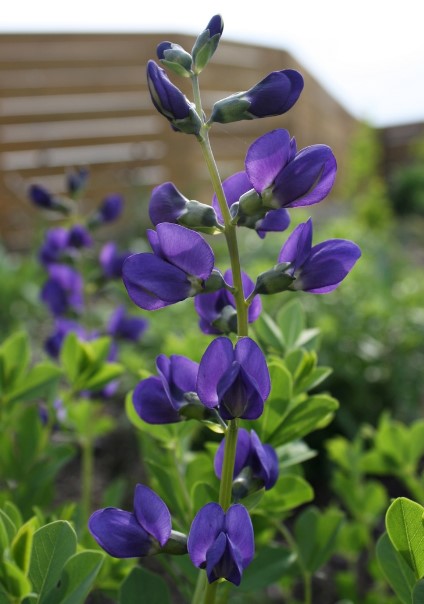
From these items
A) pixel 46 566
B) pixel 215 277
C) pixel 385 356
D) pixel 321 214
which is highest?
pixel 215 277

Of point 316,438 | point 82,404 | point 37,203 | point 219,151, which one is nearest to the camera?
point 82,404

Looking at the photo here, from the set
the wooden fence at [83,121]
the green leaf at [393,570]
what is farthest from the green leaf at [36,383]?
the wooden fence at [83,121]

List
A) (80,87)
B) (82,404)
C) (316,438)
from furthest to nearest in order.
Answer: (80,87)
(316,438)
(82,404)

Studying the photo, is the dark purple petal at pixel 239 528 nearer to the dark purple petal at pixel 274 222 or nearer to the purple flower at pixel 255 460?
the purple flower at pixel 255 460

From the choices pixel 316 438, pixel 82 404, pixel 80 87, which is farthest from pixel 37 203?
pixel 80 87

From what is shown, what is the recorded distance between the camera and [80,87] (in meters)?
7.68

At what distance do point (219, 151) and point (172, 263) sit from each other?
864 cm

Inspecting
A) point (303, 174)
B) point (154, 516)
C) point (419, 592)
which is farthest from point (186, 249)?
point (419, 592)

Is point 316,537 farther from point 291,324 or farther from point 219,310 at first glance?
point 219,310

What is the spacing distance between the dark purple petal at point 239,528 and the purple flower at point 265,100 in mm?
348

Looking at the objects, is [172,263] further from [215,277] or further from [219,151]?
[219,151]

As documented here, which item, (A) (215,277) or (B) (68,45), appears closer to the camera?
(A) (215,277)

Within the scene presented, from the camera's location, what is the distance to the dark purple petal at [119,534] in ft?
2.11

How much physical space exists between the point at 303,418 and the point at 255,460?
129mm
